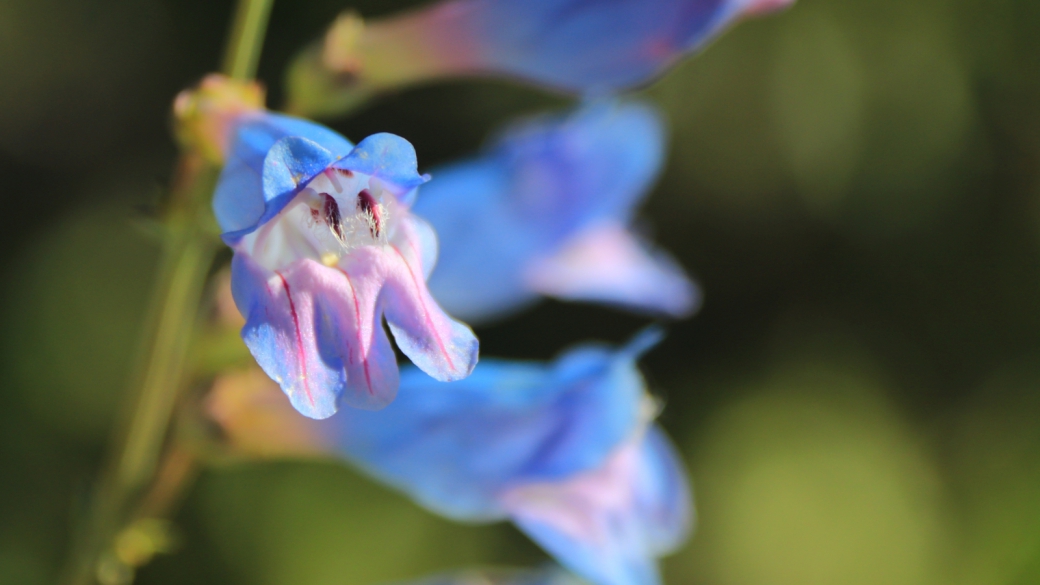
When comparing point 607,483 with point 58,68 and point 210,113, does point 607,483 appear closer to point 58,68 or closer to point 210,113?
point 210,113

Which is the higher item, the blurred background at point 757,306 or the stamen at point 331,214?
the blurred background at point 757,306

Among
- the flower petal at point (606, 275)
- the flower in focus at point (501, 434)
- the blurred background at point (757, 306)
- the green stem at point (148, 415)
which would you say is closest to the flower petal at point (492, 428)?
the flower in focus at point (501, 434)

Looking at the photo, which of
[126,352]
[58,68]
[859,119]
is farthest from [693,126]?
[58,68]

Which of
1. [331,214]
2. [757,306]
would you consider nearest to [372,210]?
[331,214]

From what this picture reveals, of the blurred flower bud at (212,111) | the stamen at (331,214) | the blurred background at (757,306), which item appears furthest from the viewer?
the blurred background at (757,306)

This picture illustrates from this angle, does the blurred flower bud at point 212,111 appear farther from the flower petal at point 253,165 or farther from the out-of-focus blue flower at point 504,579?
the out-of-focus blue flower at point 504,579

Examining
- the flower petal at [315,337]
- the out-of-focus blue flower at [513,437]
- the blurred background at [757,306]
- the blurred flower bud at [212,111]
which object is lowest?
the flower petal at [315,337]
